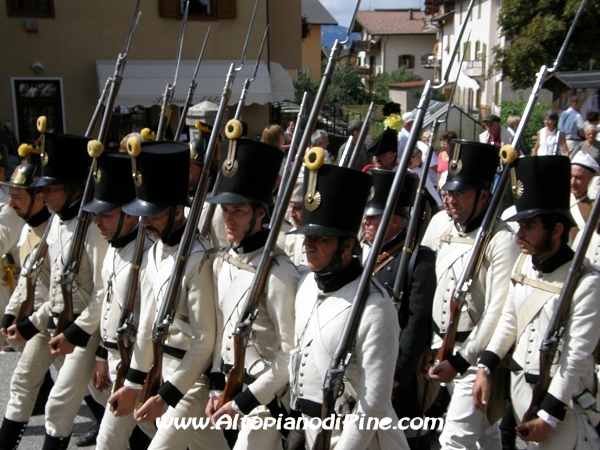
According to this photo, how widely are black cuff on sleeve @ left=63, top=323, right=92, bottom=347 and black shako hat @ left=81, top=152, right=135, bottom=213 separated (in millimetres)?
804

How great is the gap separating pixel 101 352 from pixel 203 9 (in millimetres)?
16097

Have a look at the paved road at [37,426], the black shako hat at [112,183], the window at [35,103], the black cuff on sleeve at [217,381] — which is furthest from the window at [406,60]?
the black cuff on sleeve at [217,381]

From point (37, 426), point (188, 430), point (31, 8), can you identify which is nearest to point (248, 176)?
point (188, 430)

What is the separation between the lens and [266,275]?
12.8 ft

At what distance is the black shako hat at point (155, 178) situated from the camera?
4.34 meters

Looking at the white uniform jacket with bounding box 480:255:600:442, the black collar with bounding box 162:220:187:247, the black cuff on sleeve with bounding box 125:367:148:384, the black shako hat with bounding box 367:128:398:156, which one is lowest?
the black cuff on sleeve with bounding box 125:367:148:384

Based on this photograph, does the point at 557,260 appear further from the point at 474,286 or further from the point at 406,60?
the point at 406,60

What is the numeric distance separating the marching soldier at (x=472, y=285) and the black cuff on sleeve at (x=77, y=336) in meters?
2.25

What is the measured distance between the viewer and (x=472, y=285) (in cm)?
464

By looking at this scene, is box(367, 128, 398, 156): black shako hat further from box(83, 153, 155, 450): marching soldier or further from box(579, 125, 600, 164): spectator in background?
box(83, 153, 155, 450): marching soldier

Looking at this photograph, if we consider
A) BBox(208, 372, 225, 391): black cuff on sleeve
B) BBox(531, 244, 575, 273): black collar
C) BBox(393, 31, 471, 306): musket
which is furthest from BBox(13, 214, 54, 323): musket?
BBox(531, 244, 575, 273): black collar

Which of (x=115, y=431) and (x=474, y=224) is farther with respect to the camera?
(x=474, y=224)

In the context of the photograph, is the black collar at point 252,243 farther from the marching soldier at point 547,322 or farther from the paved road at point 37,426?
the paved road at point 37,426

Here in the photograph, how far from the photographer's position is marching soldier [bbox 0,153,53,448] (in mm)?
5520
